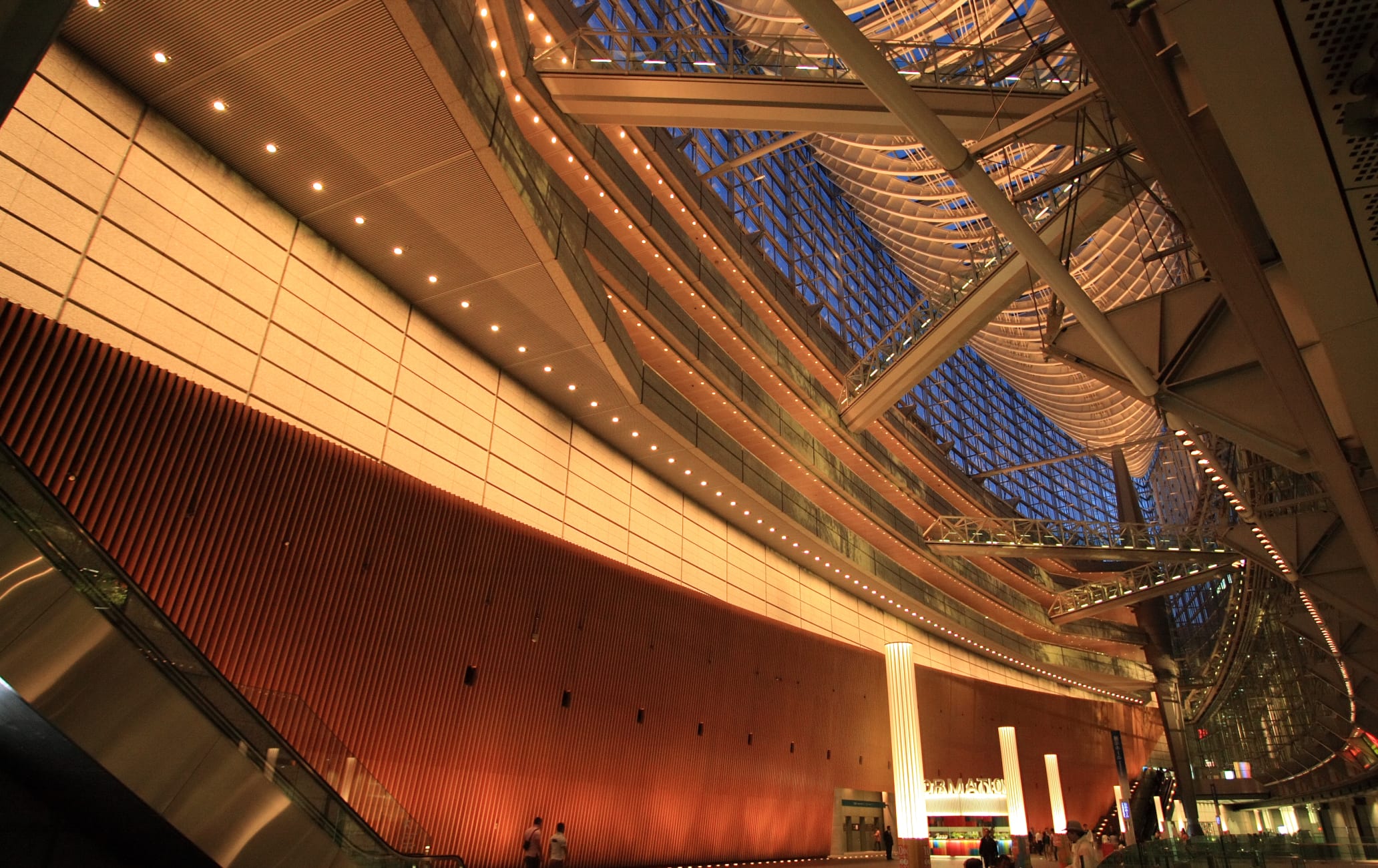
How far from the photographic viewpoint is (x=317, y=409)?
13.7 m

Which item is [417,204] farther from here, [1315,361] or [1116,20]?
[1315,361]

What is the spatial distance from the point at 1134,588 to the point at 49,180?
136ft

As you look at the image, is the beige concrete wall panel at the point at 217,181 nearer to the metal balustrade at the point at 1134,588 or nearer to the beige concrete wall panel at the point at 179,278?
the beige concrete wall panel at the point at 179,278

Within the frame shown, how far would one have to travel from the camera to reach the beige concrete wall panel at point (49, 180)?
10031 millimetres

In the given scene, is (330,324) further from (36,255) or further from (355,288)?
(36,255)

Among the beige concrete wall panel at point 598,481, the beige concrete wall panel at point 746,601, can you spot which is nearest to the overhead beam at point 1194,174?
the beige concrete wall panel at point 598,481

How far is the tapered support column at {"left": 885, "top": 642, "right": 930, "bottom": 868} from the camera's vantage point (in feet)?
54.5

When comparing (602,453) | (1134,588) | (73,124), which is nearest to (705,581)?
(602,453)

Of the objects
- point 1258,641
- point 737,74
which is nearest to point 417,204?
point 737,74

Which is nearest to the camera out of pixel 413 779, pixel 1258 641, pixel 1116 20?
pixel 1116 20

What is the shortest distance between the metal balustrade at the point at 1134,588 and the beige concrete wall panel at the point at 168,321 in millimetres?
37031

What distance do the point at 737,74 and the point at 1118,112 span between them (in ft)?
38.3

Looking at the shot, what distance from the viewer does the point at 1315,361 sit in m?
8.89

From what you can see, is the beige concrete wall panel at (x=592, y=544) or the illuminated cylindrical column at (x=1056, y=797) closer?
the beige concrete wall panel at (x=592, y=544)
